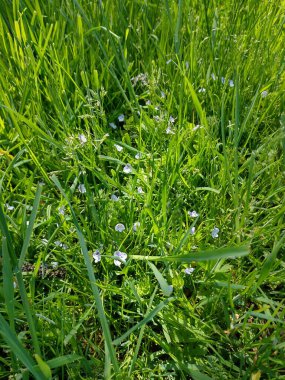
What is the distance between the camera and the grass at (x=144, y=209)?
1049 mm

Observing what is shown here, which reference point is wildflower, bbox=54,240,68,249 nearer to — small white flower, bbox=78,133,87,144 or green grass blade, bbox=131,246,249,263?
small white flower, bbox=78,133,87,144

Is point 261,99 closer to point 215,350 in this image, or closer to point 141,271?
point 141,271

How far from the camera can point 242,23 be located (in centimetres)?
171

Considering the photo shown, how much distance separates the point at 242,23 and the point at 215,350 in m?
1.21

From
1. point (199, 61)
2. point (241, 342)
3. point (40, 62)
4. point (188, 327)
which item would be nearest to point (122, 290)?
point (188, 327)

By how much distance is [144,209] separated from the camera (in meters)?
1.25

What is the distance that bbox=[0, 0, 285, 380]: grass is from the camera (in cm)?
105

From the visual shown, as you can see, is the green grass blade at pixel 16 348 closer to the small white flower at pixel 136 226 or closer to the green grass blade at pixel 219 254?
the green grass blade at pixel 219 254

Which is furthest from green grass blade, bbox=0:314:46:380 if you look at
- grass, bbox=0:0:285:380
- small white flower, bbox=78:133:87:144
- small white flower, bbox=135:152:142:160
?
small white flower, bbox=135:152:142:160

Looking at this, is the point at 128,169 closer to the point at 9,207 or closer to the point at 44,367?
the point at 9,207

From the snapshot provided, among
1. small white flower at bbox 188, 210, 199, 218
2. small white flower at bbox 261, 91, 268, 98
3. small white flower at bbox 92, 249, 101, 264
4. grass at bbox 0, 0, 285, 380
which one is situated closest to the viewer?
grass at bbox 0, 0, 285, 380

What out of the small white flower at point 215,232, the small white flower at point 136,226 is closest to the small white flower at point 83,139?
the small white flower at point 136,226

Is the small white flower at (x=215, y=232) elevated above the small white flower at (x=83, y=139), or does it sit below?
below

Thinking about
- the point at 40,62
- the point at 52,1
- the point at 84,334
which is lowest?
the point at 84,334
